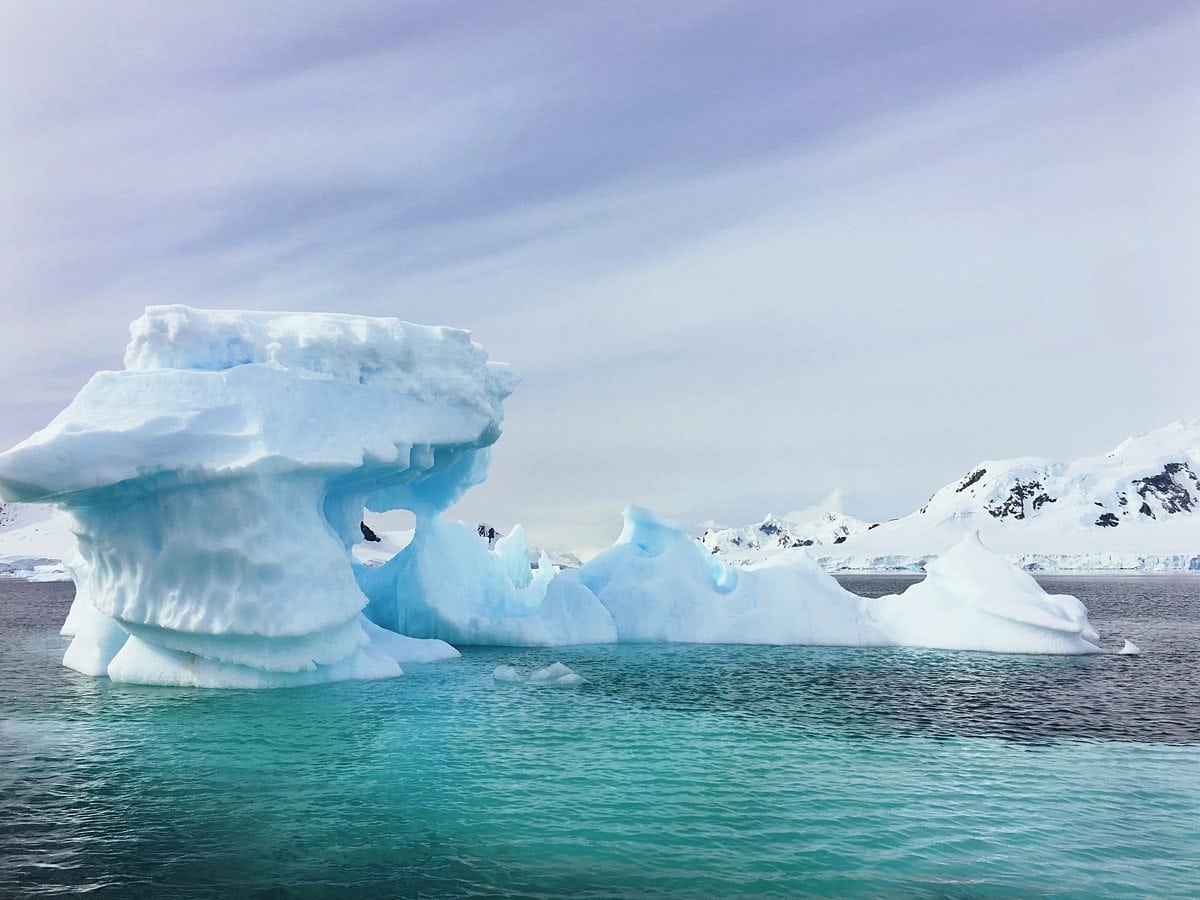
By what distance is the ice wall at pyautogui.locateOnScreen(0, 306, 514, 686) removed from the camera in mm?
19422

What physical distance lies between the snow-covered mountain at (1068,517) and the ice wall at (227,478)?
123 metres

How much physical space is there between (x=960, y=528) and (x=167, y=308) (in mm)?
154806

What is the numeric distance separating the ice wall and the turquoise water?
141 centimetres

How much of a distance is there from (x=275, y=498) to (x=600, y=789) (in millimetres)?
11439

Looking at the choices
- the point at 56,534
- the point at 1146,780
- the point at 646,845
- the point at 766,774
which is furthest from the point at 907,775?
the point at 56,534

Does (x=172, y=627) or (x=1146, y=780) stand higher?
(x=172, y=627)

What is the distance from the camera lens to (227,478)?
19.6 metres

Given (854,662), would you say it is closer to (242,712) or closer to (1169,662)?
(1169,662)

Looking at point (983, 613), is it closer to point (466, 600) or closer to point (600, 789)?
point (466, 600)

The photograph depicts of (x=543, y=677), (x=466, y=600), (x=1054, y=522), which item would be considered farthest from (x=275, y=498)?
(x=1054, y=522)

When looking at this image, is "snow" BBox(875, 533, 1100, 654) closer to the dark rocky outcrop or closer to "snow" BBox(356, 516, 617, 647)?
"snow" BBox(356, 516, 617, 647)

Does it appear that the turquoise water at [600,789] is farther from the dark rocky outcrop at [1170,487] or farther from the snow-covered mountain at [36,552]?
the dark rocky outcrop at [1170,487]

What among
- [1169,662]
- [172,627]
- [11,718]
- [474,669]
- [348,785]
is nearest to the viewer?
[348,785]

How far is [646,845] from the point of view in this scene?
10359 mm
